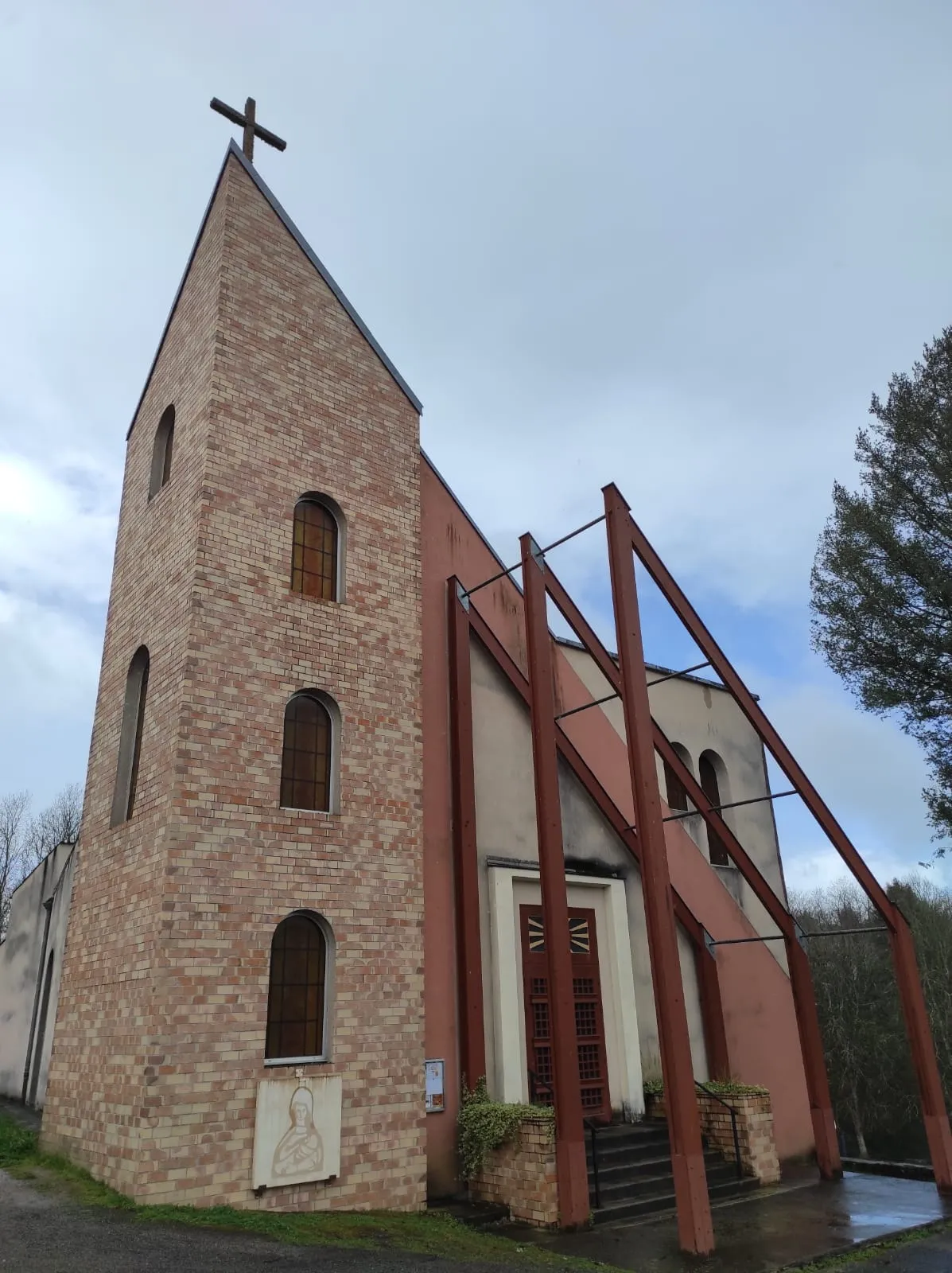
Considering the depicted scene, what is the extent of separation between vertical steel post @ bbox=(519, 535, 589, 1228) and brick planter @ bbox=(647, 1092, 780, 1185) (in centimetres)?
298

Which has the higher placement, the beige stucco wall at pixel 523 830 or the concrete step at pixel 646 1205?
the beige stucco wall at pixel 523 830

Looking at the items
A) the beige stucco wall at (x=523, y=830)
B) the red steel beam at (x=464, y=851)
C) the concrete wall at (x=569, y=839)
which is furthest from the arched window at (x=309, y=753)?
the beige stucco wall at (x=523, y=830)

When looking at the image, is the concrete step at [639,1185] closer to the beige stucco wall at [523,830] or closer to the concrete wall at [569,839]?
the beige stucco wall at [523,830]

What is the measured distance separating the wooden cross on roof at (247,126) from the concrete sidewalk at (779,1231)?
522 inches

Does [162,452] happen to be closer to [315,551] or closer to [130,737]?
[315,551]

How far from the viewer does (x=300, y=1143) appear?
8219 millimetres

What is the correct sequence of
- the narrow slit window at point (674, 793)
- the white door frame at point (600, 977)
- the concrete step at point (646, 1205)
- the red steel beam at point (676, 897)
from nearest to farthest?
the concrete step at point (646, 1205)
the white door frame at point (600, 977)
the red steel beam at point (676, 897)
the narrow slit window at point (674, 793)

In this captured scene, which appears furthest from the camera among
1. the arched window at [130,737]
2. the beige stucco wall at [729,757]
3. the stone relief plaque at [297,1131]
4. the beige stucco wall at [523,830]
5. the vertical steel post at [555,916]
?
the beige stucco wall at [729,757]

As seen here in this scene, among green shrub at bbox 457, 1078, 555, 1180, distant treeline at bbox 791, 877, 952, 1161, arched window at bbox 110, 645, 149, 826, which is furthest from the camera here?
distant treeline at bbox 791, 877, 952, 1161

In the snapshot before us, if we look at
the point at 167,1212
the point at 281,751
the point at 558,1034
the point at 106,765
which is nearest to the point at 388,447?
the point at 281,751

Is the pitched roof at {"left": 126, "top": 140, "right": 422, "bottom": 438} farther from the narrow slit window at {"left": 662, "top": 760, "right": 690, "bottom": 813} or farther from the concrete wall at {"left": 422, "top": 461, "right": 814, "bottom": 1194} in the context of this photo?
the narrow slit window at {"left": 662, "top": 760, "right": 690, "bottom": 813}

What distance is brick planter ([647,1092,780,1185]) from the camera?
35.7 feet

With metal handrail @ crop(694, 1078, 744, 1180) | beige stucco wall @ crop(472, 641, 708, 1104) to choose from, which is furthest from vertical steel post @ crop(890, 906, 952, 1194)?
beige stucco wall @ crop(472, 641, 708, 1104)

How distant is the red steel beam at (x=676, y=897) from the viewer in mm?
12281
